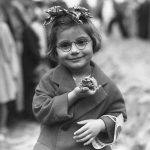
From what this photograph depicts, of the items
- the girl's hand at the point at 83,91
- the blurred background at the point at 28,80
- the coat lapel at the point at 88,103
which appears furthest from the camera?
the blurred background at the point at 28,80

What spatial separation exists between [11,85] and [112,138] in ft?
12.0

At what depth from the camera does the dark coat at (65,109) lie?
7.08 ft

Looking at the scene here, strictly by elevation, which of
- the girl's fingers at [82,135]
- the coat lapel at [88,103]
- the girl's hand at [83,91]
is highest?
the girl's hand at [83,91]

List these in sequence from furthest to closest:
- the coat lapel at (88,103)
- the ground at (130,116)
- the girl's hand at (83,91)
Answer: the ground at (130,116)
the coat lapel at (88,103)
the girl's hand at (83,91)

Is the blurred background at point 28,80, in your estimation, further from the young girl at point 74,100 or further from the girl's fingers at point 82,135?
the girl's fingers at point 82,135

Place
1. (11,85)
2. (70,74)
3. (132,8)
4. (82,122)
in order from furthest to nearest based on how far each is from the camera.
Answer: (132,8) < (11,85) < (70,74) < (82,122)

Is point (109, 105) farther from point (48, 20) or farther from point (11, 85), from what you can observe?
point (11, 85)

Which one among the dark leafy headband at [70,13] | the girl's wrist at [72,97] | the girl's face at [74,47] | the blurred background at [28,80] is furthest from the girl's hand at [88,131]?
the blurred background at [28,80]

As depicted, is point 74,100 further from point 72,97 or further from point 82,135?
point 82,135

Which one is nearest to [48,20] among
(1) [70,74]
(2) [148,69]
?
(1) [70,74]

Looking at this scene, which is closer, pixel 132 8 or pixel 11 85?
pixel 11 85

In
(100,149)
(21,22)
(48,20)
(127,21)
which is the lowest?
(127,21)

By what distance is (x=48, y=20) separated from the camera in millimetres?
2232

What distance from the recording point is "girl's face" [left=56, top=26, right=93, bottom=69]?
2191 mm
